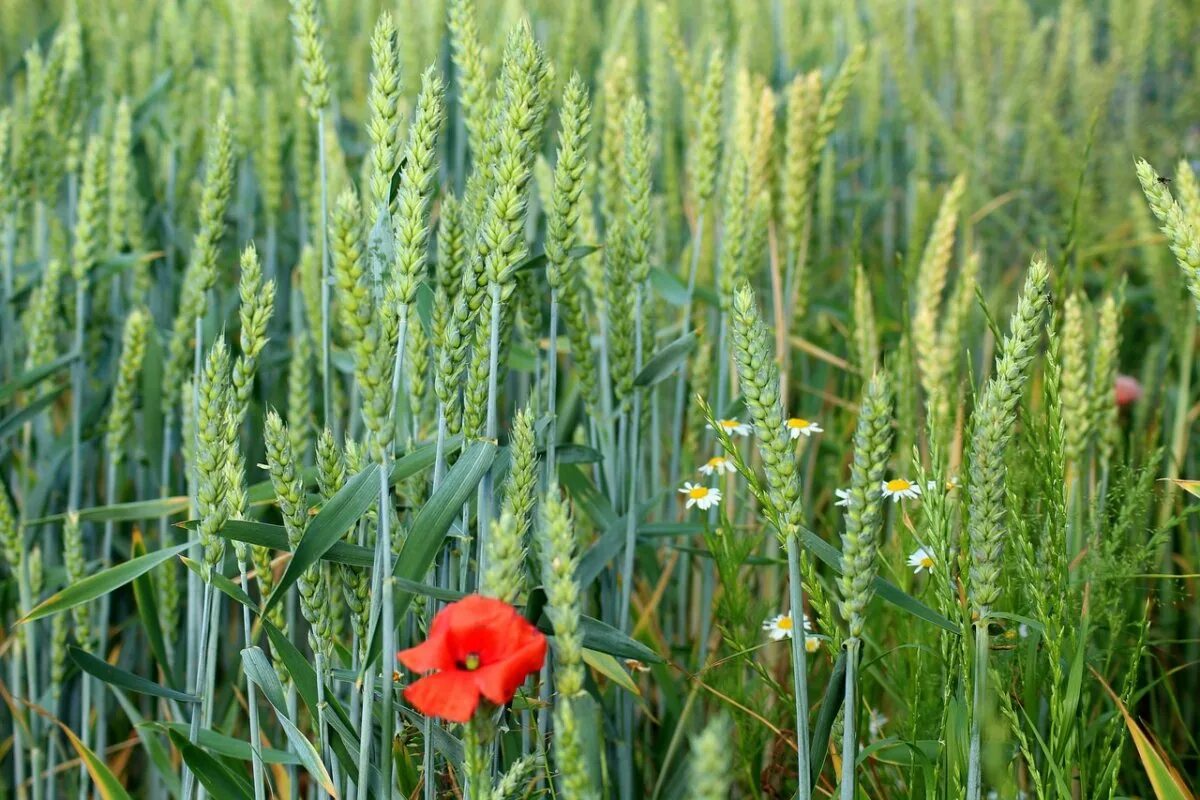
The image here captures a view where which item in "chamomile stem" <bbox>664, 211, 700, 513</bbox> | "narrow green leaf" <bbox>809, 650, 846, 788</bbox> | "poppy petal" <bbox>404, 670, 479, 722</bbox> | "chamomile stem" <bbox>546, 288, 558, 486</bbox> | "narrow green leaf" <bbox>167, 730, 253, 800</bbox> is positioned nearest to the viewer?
"poppy petal" <bbox>404, 670, 479, 722</bbox>

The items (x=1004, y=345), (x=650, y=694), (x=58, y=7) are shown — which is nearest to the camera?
(x=1004, y=345)

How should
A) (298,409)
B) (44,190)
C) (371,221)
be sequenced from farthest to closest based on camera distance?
(44,190), (298,409), (371,221)

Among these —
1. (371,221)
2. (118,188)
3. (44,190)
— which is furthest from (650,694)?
(44,190)

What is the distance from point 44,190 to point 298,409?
0.59 meters

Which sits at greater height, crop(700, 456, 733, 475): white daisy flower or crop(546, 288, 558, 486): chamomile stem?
crop(546, 288, 558, 486): chamomile stem

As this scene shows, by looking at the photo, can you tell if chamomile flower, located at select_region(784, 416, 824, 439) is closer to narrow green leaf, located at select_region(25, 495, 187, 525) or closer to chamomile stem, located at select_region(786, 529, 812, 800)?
chamomile stem, located at select_region(786, 529, 812, 800)

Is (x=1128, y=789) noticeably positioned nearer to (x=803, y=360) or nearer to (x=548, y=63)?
(x=803, y=360)

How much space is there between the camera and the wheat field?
2.68ft

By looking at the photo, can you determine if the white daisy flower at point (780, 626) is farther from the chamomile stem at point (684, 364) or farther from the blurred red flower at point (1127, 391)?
the blurred red flower at point (1127, 391)

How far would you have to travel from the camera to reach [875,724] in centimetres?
120

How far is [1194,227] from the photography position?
3.04ft

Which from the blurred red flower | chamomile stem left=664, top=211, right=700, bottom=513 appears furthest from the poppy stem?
the blurred red flower

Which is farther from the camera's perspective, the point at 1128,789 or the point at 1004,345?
the point at 1128,789

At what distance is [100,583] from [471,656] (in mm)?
394
